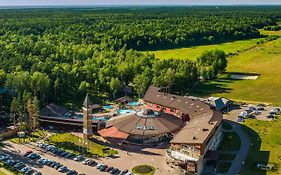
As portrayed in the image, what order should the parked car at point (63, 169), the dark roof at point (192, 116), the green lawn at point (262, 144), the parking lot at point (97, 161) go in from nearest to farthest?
the parked car at point (63, 169)
the parking lot at point (97, 161)
the green lawn at point (262, 144)
the dark roof at point (192, 116)

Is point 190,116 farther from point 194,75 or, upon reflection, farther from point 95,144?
point 194,75

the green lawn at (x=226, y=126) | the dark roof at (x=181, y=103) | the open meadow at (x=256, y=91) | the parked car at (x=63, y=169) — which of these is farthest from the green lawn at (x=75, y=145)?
the open meadow at (x=256, y=91)

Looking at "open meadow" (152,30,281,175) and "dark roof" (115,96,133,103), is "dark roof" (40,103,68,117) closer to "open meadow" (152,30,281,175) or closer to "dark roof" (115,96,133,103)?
"dark roof" (115,96,133,103)

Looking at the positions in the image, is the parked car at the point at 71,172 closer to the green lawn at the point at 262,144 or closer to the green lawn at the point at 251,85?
the green lawn at the point at 262,144

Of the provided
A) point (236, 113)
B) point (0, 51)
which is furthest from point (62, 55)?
point (236, 113)

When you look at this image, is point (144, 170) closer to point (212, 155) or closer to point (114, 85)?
point (212, 155)

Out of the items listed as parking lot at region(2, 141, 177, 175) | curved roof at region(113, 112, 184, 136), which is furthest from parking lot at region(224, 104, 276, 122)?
parking lot at region(2, 141, 177, 175)
